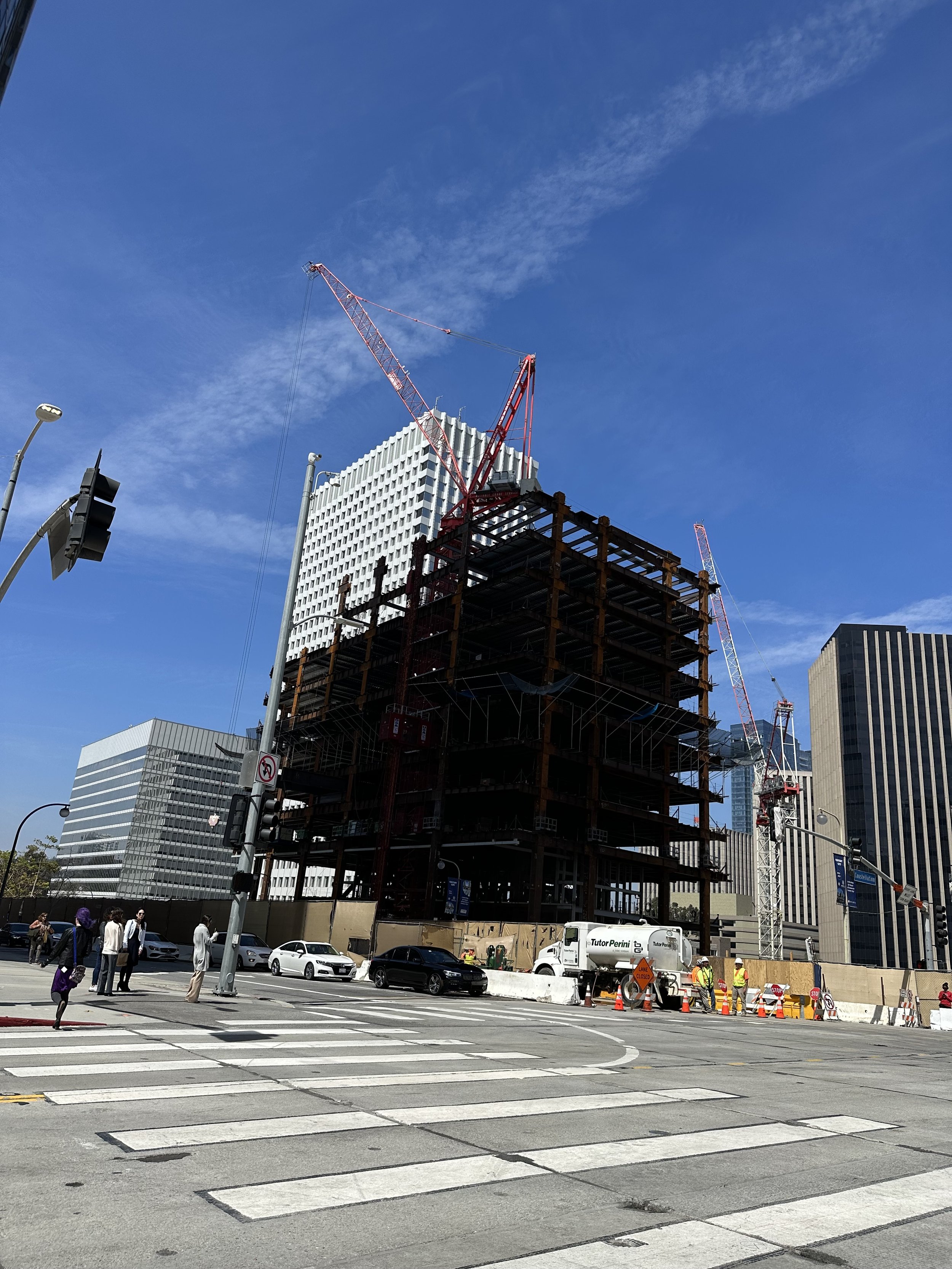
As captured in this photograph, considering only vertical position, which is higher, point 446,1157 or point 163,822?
point 163,822

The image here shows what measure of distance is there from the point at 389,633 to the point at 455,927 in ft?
145

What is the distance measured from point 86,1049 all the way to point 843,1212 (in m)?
9.73

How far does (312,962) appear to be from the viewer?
3519 cm

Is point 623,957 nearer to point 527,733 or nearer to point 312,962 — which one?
point 312,962

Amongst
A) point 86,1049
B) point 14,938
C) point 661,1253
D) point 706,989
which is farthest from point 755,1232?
point 14,938

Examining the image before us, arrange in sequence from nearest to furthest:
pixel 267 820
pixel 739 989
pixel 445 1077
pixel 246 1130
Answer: pixel 246 1130, pixel 445 1077, pixel 267 820, pixel 739 989

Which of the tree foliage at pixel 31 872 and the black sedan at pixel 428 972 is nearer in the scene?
the black sedan at pixel 428 972

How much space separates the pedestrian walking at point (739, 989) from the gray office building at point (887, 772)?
122508 millimetres

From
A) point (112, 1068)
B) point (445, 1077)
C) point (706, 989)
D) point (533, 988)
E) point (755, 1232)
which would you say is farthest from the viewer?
point (533, 988)

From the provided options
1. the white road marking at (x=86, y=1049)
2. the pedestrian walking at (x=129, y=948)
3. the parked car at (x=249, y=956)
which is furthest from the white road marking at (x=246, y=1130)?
the parked car at (x=249, y=956)

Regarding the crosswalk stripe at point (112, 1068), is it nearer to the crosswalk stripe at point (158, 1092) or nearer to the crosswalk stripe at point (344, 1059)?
the crosswalk stripe at point (344, 1059)

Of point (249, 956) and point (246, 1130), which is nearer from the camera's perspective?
point (246, 1130)

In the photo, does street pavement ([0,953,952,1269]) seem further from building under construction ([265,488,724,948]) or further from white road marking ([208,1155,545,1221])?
building under construction ([265,488,724,948])

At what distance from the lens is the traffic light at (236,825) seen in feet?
66.8
